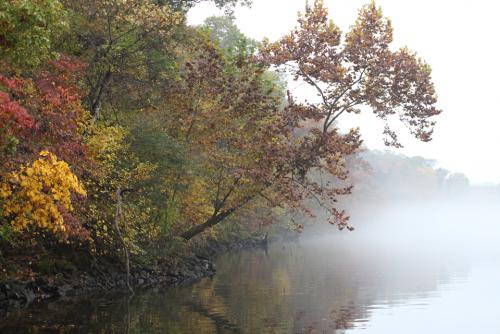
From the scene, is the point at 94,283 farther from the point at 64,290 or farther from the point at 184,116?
the point at 184,116

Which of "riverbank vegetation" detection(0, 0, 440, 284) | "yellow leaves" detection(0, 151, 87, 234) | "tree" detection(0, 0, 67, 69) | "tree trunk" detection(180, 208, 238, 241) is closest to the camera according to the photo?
"tree" detection(0, 0, 67, 69)

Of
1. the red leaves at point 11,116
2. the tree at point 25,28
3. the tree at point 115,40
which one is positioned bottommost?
the red leaves at point 11,116

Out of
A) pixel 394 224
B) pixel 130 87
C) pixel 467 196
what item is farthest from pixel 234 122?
pixel 467 196

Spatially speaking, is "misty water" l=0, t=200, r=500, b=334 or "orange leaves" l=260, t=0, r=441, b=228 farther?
"orange leaves" l=260, t=0, r=441, b=228

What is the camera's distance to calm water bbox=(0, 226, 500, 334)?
19531 mm

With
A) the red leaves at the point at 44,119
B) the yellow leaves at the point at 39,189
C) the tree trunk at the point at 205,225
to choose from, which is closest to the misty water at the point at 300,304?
the tree trunk at the point at 205,225

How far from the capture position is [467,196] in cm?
18838

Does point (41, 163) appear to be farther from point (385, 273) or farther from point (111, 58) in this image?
point (385, 273)

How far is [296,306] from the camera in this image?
24.5m

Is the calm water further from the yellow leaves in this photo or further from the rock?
the yellow leaves

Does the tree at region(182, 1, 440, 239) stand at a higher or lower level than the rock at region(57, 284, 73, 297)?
higher

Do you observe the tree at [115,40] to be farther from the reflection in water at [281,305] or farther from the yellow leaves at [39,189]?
the yellow leaves at [39,189]

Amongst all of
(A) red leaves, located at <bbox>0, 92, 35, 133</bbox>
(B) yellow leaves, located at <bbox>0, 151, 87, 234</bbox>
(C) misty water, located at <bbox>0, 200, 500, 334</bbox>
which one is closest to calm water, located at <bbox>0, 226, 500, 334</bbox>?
(C) misty water, located at <bbox>0, 200, 500, 334</bbox>

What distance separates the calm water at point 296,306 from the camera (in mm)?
19531
